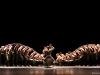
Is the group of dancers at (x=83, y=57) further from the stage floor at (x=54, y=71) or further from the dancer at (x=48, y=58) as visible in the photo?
the stage floor at (x=54, y=71)

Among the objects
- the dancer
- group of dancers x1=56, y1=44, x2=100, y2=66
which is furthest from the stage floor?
group of dancers x1=56, y1=44, x2=100, y2=66

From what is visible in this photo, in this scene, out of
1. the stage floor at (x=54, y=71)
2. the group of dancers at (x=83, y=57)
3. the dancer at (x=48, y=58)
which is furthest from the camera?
the group of dancers at (x=83, y=57)

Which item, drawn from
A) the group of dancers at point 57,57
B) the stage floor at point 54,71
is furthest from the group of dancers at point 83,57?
the stage floor at point 54,71

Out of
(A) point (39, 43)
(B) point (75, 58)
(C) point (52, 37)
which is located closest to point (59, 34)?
(C) point (52, 37)

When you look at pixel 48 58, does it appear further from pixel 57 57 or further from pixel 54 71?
pixel 54 71

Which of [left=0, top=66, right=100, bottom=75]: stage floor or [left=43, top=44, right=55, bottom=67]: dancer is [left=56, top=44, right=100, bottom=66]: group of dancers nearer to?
[left=43, top=44, right=55, bottom=67]: dancer

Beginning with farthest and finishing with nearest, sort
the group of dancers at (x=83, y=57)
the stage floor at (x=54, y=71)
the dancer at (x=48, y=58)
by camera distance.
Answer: the group of dancers at (x=83, y=57) < the dancer at (x=48, y=58) < the stage floor at (x=54, y=71)

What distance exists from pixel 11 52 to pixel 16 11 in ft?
3.87

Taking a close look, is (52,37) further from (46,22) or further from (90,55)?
(90,55)

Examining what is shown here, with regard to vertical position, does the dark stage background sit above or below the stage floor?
above

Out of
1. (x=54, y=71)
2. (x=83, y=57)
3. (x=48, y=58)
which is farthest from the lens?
(x=83, y=57)

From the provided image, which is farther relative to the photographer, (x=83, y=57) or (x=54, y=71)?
(x=83, y=57)

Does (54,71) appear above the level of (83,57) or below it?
below

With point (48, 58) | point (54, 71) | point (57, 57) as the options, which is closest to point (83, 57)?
point (57, 57)
